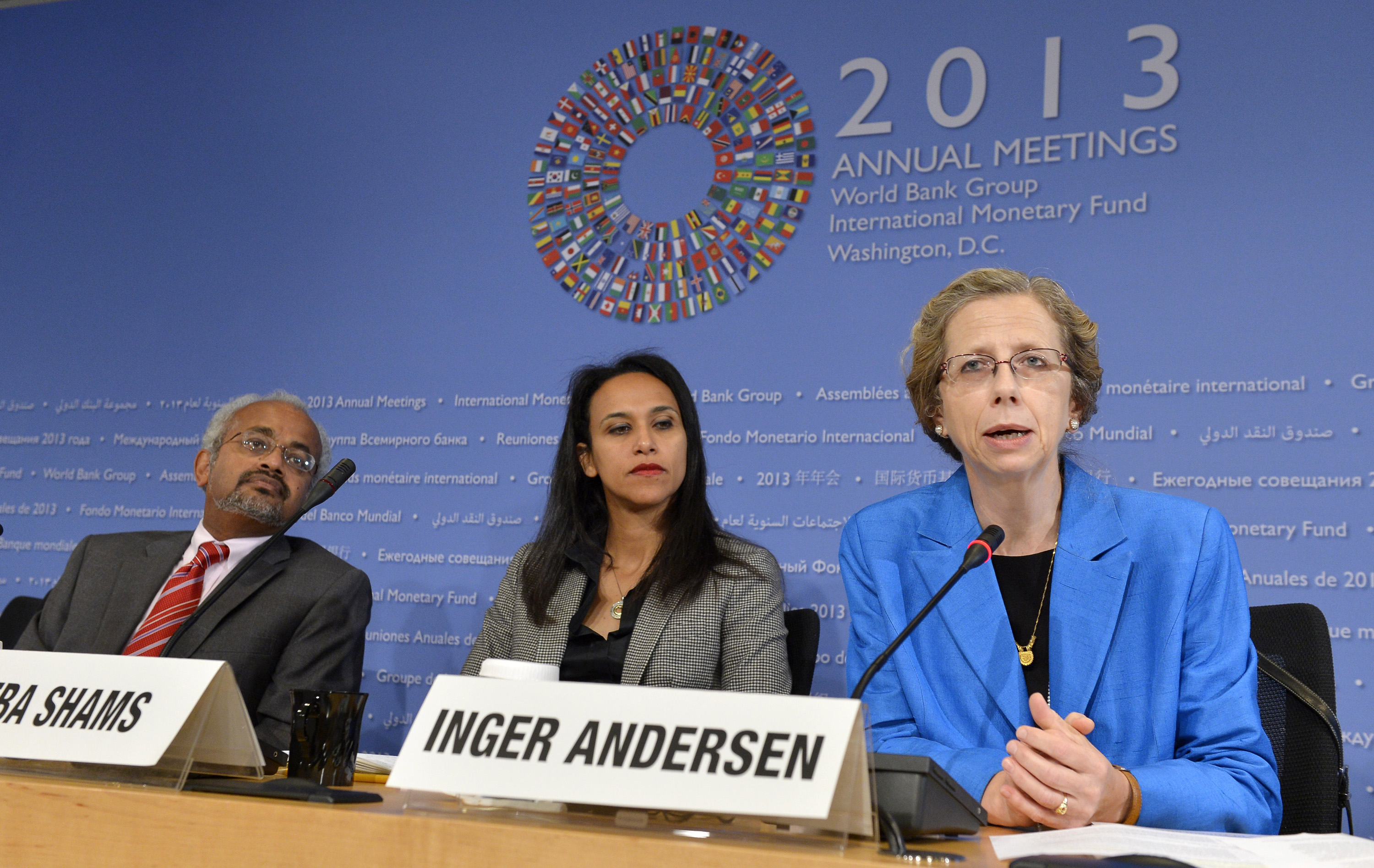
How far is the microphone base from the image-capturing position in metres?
0.94

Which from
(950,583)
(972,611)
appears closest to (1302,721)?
(972,611)

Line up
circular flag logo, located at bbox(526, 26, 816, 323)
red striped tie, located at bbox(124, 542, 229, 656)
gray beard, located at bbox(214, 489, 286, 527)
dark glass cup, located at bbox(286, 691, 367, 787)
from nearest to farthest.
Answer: dark glass cup, located at bbox(286, 691, 367, 787) < red striped tie, located at bbox(124, 542, 229, 656) < gray beard, located at bbox(214, 489, 286, 527) < circular flag logo, located at bbox(526, 26, 816, 323)

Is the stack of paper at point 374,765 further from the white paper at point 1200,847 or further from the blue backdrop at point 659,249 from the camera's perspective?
the blue backdrop at point 659,249

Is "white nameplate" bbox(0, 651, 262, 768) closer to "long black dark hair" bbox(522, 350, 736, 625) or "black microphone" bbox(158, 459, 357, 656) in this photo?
"black microphone" bbox(158, 459, 357, 656)

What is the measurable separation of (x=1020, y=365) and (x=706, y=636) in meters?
0.81

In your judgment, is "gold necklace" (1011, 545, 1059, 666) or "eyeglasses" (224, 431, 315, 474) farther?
"eyeglasses" (224, 431, 315, 474)

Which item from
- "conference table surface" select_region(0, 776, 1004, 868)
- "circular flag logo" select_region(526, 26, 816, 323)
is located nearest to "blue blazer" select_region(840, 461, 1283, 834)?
"conference table surface" select_region(0, 776, 1004, 868)

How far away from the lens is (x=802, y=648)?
7.25 ft

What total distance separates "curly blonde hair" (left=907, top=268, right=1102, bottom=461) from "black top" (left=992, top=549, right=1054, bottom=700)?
26 centimetres

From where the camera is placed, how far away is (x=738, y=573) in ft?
7.23

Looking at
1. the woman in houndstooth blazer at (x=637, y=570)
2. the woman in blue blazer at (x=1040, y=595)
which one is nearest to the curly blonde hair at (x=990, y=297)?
the woman in blue blazer at (x=1040, y=595)

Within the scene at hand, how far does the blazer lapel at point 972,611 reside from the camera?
158 centimetres

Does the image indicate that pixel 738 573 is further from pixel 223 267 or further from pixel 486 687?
pixel 223 267

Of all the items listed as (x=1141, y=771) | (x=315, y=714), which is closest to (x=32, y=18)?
(x=315, y=714)
